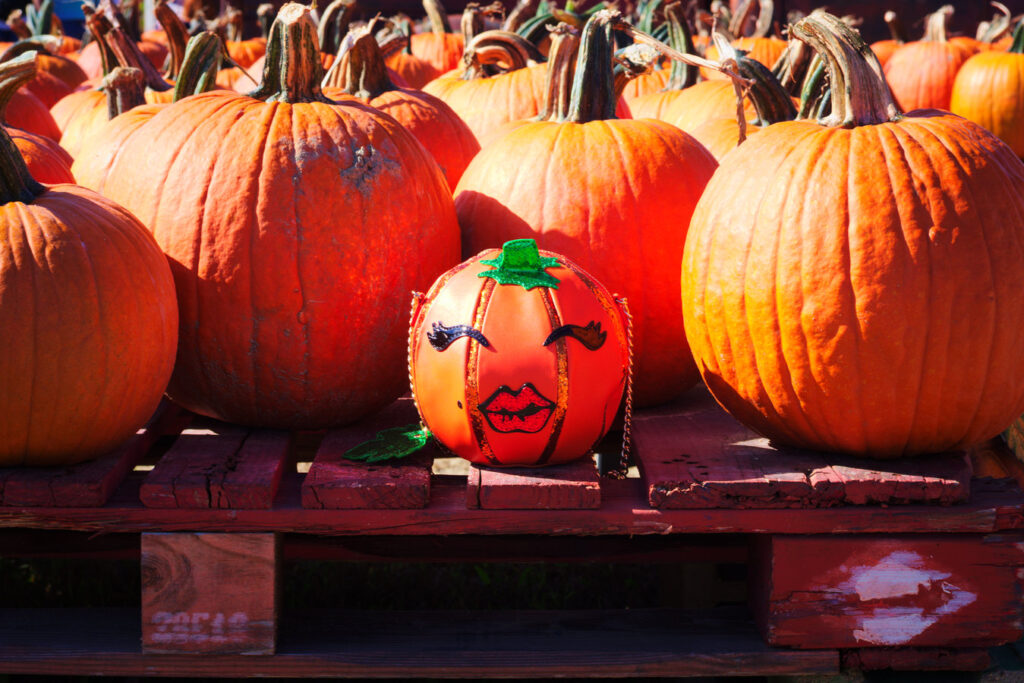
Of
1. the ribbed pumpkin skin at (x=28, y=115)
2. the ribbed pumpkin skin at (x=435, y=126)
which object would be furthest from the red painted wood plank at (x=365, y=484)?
the ribbed pumpkin skin at (x=28, y=115)

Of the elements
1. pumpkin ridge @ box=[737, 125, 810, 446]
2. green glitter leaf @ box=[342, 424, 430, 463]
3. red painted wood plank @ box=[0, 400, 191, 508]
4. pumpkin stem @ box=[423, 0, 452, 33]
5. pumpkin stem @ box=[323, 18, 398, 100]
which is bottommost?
red painted wood plank @ box=[0, 400, 191, 508]

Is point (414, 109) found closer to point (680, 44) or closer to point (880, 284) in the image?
point (680, 44)

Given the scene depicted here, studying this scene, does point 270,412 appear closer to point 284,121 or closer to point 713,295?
point 284,121

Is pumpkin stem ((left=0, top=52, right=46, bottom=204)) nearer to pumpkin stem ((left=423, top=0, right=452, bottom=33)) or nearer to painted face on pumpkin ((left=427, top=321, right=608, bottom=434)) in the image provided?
painted face on pumpkin ((left=427, top=321, right=608, bottom=434))

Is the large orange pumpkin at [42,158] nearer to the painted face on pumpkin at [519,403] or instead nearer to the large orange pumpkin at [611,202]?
the large orange pumpkin at [611,202]

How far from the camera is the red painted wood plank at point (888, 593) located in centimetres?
204

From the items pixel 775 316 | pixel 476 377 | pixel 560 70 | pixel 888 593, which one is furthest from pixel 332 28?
pixel 888 593

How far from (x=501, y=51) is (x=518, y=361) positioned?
96.0 inches

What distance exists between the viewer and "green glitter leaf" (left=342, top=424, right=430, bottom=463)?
7.23ft

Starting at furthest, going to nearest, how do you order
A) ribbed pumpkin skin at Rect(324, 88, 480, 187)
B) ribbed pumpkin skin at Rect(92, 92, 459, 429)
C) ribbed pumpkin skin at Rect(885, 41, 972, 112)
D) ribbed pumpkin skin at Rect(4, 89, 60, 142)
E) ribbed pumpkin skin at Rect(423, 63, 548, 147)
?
ribbed pumpkin skin at Rect(885, 41, 972, 112)
ribbed pumpkin skin at Rect(4, 89, 60, 142)
ribbed pumpkin skin at Rect(423, 63, 548, 147)
ribbed pumpkin skin at Rect(324, 88, 480, 187)
ribbed pumpkin skin at Rect(92, 92, 459, 429)

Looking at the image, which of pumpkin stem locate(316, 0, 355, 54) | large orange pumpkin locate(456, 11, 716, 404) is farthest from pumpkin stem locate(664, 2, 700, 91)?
large orange pumpkin locate(456, 11, 716, 404)

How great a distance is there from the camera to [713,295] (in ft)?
7.23

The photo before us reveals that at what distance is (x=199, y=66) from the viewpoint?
3186 millimetres

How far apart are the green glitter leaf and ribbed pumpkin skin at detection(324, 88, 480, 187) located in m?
1.29
